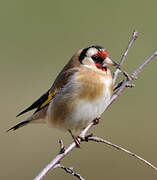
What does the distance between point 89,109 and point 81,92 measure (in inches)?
7.1

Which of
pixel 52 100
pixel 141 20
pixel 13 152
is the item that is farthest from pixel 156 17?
pixel 52 100

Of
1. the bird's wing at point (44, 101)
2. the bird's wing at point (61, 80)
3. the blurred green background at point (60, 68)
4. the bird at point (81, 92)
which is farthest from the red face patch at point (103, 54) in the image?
the blurred green background at point (60, 68)

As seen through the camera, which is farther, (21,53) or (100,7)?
(100,7)

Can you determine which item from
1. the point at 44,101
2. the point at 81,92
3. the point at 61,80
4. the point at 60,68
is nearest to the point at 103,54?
the point at 81,92

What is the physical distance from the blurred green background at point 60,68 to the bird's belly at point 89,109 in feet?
12.1

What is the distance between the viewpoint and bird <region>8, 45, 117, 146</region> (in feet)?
18.0

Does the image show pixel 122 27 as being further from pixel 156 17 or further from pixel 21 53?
pixel 21 53

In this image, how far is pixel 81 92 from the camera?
554 centimetres

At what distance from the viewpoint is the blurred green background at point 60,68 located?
32.2 feet

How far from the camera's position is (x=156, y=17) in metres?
16.8

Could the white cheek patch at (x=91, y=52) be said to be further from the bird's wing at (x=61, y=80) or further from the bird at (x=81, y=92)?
the bird's wing at (x=61, y=80)

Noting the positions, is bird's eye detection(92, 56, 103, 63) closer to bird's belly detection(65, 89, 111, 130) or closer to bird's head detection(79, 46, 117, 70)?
bird's head detection(79, 46, 117, 70)

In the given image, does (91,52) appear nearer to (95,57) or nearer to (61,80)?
(95,57)

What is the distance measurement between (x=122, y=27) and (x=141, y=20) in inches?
36.1
